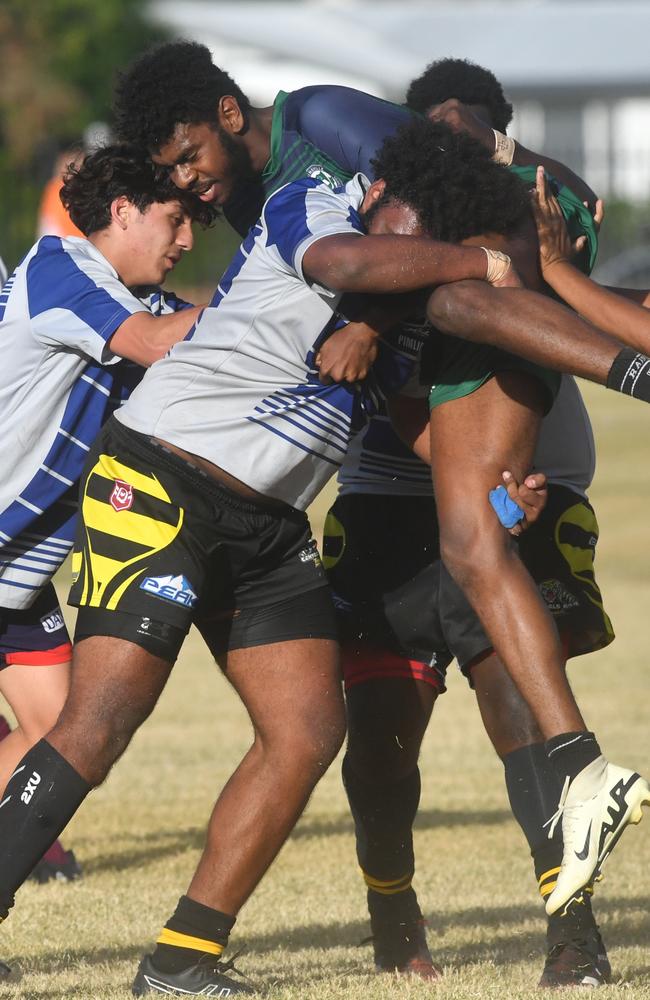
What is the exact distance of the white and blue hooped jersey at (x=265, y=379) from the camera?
4.35 metres

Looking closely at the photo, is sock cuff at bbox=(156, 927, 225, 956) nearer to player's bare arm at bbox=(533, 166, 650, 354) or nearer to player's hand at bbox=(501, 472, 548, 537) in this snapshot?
player's hand at bbox=(501, 472, 548, 537)

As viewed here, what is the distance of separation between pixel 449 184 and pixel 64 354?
1.25m

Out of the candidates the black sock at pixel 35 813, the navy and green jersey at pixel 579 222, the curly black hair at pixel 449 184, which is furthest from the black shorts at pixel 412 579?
the black sock at pixel 35 813

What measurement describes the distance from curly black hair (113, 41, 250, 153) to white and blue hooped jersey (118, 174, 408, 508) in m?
0.88

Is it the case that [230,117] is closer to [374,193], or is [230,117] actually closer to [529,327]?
[374,193]

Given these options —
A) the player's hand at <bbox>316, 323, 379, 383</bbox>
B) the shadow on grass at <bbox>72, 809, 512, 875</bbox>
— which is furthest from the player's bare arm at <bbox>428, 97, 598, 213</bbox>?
the shadow on grass at <bbox>72, 809, 512, 875</bbox>

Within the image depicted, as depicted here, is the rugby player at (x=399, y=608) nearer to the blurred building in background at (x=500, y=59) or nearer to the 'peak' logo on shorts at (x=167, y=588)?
the 'peak' logo on shorts at (x=167, y=588)

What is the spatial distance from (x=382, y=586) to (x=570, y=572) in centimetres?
57

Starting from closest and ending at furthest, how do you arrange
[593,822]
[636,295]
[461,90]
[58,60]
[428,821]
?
[593,822]
[636,295]
[461,90]
[428,821]
[58,60]

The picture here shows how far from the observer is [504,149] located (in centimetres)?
498

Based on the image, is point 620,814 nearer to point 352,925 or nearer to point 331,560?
point 331,560

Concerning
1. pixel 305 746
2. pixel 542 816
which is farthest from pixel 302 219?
pixel 542 816

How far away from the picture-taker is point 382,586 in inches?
202

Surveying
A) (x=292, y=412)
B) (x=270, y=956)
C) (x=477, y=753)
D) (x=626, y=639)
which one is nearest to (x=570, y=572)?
(x=292, y=412)
